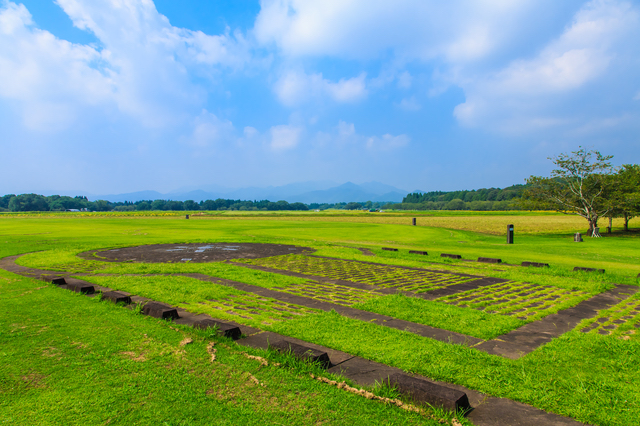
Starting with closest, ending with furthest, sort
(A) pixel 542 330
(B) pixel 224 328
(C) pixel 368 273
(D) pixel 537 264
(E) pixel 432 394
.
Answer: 1. (E) pixel 432 394
2. (B) pixel 224 328
3. (A) pixel 542 330
4. (C) pixel 368 273
5. (D) pixel 537 264

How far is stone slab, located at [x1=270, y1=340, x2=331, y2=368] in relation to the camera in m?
4.29

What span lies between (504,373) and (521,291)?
219 inches

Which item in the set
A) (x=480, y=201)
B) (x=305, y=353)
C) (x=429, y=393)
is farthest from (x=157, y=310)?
(x=480, y=201)

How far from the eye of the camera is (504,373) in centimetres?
420

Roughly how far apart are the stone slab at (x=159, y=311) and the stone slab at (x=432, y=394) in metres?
4.16

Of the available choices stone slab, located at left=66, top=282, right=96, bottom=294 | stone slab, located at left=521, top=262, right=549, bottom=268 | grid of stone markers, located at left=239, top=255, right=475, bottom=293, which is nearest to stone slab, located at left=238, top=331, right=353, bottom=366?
grid of stone markers, located at left=239, top=255, right=475, bottom=293

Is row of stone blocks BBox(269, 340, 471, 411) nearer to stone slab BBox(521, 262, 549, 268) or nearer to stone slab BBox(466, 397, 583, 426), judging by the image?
stone slab BBox(466, 397, 583, 426)

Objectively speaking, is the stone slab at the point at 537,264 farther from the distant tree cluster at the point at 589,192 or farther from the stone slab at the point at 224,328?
the distant tree cluster at the point at 589,192

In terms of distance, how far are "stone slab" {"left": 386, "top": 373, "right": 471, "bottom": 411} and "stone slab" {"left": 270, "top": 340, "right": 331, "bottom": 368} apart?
927 mm

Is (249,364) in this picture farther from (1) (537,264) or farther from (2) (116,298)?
(1) (537,264)

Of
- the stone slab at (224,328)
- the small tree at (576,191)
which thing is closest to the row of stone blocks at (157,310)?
the stone slab at (224,328)

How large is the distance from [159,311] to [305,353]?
3.23m

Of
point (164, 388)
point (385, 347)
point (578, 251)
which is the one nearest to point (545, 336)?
point (385, 347)

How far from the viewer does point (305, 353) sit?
438 centimetres
